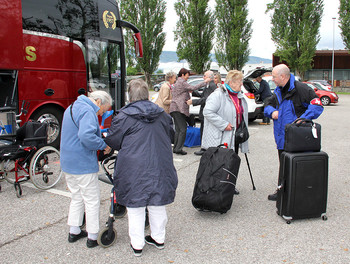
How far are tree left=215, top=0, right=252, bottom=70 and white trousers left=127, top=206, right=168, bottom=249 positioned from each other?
35.8 metres

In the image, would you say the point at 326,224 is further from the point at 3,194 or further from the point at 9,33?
the point at 9,33

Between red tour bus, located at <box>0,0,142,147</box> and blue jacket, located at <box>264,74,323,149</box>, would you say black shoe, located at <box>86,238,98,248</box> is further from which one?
red tour bus, located at <box>0,0,142,147</box>

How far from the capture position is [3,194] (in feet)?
15.9

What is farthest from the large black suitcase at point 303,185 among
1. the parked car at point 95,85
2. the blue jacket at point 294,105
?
the parked car at point 95,85

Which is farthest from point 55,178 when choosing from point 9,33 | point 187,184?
point 9,33

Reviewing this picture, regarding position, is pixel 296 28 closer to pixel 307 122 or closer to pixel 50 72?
pixel 50 72

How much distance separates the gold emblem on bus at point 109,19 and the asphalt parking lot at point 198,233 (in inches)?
198

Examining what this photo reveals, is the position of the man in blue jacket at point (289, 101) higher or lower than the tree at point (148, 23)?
lower

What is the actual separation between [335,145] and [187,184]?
15.9ft

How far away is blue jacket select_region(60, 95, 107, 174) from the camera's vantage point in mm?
2967

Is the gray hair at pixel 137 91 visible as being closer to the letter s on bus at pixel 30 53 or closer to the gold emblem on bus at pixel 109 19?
the letter s on bus at pixel 30 53

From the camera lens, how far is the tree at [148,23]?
34.5 metres

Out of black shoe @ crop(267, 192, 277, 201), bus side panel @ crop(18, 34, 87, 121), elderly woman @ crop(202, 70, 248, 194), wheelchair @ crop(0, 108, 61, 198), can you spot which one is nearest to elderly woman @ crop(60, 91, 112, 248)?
elderly woman @ crop(202, 70, 248, 194)

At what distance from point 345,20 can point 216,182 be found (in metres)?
40.0
